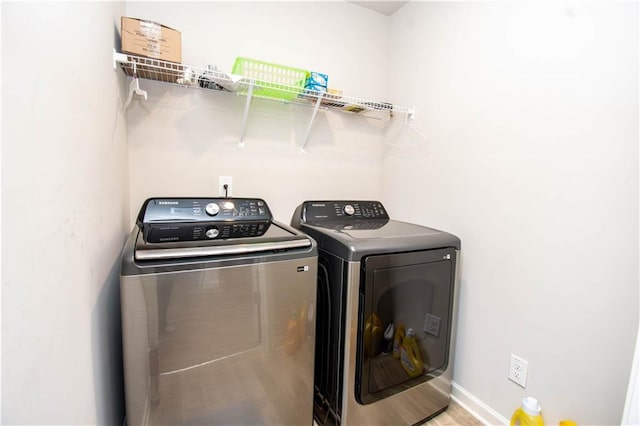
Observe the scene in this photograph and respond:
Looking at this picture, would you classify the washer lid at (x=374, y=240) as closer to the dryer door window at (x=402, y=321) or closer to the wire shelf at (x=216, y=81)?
the dryer door window at (x=402, y=321)

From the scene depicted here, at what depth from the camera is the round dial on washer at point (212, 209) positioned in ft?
4.78

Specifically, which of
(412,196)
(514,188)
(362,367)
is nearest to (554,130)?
(514,188)

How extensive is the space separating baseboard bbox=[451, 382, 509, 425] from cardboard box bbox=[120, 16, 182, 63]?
7.41 ft

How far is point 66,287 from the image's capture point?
73 centimetres

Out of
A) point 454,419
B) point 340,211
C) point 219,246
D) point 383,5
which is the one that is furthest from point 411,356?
point 383,5

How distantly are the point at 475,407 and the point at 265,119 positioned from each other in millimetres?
2019

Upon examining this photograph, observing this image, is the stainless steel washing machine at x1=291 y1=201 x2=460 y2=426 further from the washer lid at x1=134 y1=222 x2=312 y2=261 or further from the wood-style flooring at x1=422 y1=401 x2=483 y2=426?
the washer lid at x1=134 y1=222 x2=312 y2=261

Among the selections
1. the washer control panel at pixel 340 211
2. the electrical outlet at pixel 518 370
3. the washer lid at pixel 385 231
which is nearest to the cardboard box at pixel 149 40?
the washer control panel at pixel 340 211

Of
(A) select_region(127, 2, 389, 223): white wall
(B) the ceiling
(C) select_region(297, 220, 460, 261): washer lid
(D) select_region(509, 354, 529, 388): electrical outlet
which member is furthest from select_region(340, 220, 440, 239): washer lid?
(B) the ceiling

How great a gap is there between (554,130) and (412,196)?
0.86 meters

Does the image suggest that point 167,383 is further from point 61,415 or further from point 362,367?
point 362,367

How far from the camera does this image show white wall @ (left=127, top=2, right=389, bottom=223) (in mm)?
1612

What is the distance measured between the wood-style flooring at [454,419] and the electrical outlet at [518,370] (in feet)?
1.11

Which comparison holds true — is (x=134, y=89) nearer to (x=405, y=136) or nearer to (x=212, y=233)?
(x=212, y=233)
